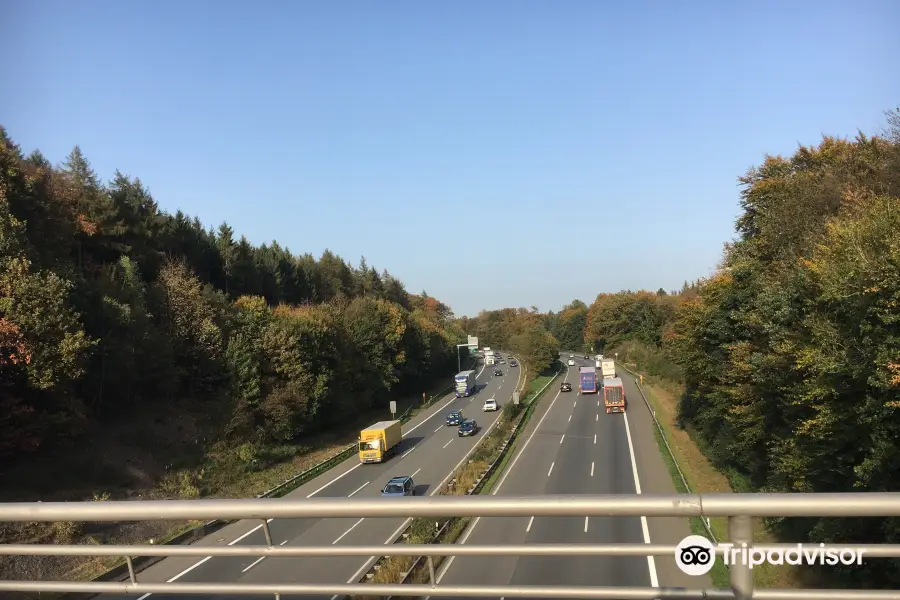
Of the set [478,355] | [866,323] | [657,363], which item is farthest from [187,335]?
[478,355]

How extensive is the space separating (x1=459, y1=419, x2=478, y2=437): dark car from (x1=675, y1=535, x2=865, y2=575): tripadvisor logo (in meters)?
34.9

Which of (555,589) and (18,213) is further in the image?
(18,213)

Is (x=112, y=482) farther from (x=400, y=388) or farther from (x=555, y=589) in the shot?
(x=400, y=388)

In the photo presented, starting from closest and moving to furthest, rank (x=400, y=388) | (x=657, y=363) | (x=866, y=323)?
(x=866, y=323) < (x=400, y=388) < (x=657, y=363)

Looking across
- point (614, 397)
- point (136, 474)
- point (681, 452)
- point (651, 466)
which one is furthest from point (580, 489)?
point (614, 397)

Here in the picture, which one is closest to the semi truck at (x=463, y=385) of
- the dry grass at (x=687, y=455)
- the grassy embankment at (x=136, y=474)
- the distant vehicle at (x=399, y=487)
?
the dry grass at (x=687, y=455)

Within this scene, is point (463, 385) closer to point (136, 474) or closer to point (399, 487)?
point (399, 487)

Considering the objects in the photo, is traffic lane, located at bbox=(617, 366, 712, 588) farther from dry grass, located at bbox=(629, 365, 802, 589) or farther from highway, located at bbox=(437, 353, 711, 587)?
dry grass, located at bbox=(629, 365, 802, 589)

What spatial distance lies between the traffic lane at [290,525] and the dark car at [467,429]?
2.34m

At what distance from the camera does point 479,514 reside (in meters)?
1.97

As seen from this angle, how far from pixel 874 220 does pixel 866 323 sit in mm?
2206

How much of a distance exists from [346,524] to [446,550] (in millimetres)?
17433

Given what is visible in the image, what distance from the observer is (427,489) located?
24234 mm

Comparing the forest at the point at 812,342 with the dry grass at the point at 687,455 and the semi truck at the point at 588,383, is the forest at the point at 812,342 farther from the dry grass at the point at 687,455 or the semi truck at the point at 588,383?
the semi truck at the point at 588,383
